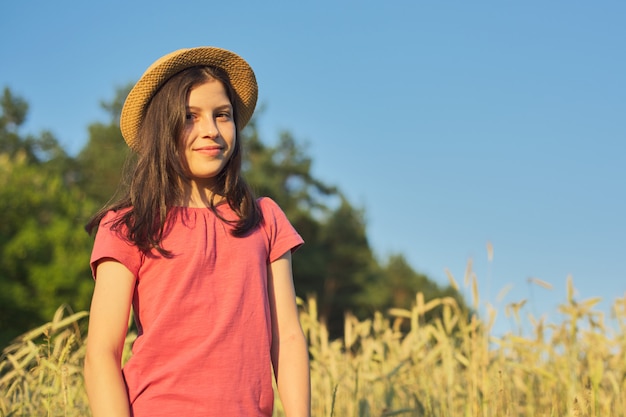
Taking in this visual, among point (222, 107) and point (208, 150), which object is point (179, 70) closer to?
point (222, 107)

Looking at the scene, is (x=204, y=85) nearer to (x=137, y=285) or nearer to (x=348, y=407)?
(x=137, y=285)

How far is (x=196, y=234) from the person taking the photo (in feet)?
6.89

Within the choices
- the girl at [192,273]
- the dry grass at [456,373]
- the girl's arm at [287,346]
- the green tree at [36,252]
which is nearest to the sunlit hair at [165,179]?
the girl at [192,273]

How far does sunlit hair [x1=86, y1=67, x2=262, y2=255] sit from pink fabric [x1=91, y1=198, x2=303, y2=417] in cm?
4

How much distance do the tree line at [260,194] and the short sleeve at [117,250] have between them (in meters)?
14.9

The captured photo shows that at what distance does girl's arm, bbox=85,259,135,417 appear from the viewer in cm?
193

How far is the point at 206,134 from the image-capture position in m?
2.18

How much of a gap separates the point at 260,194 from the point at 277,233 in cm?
2224

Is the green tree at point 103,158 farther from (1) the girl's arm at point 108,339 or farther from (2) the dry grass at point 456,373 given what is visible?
(1) the girl's arm at point 108,339

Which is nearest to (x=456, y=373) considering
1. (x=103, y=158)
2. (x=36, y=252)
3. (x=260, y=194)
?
(x=36, y=252)

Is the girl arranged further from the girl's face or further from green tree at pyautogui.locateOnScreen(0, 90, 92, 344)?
green tree at pyautogui.locateOnScreen(0, 90, 92, 344)

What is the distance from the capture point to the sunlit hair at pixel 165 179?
82.2 inches

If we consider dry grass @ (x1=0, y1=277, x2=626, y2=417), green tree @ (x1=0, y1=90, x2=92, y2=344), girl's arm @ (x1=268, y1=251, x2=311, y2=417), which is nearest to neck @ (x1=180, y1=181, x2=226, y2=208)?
girl's arm @ (x1=268, y1=251, x2=311, y2=417)

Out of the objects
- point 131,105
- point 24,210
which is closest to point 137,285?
point 131,105
